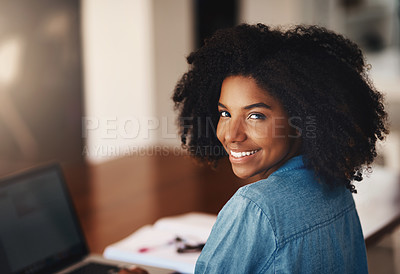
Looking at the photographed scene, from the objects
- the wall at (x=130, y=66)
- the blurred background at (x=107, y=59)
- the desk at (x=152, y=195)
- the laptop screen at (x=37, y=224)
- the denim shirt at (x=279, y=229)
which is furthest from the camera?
the wall at (x=130, y=66)

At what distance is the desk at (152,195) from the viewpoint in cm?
148

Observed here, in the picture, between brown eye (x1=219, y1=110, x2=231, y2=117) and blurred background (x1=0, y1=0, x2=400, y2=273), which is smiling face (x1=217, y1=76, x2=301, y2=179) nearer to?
brown eye (x1=219, y1=110, x2=231, y2=117)

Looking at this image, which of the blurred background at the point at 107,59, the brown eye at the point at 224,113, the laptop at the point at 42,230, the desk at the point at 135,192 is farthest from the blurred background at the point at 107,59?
the brown eye at the point at 224,113

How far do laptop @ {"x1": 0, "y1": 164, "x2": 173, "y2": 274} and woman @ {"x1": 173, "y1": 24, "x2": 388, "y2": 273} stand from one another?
0.41m

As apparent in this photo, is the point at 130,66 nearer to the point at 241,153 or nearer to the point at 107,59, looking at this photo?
the point at 107,59

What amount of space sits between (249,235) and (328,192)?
181 millimetres

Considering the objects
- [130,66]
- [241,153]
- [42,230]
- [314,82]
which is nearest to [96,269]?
[42,230]

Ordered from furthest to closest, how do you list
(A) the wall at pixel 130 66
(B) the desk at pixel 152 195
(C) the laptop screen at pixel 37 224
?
(A) the wall at pixel 130 66
(B) the desk at pixel 152 195
(C) the laptop screen at pixel 37 224

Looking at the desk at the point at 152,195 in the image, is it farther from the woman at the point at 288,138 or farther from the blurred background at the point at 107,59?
the blurred background at the point at 107,59

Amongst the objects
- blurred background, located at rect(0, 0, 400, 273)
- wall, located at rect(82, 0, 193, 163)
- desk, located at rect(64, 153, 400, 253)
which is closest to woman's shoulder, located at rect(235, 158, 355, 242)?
desk, located at rect(64, 153, 400, 253)

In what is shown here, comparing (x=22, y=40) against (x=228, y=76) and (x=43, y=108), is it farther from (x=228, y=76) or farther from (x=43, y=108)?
(x=228, y=76)

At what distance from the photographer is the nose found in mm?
835

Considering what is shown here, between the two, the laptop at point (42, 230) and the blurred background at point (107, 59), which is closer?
the laptop at point (42, 230)

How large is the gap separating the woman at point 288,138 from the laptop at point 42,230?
0.41m
